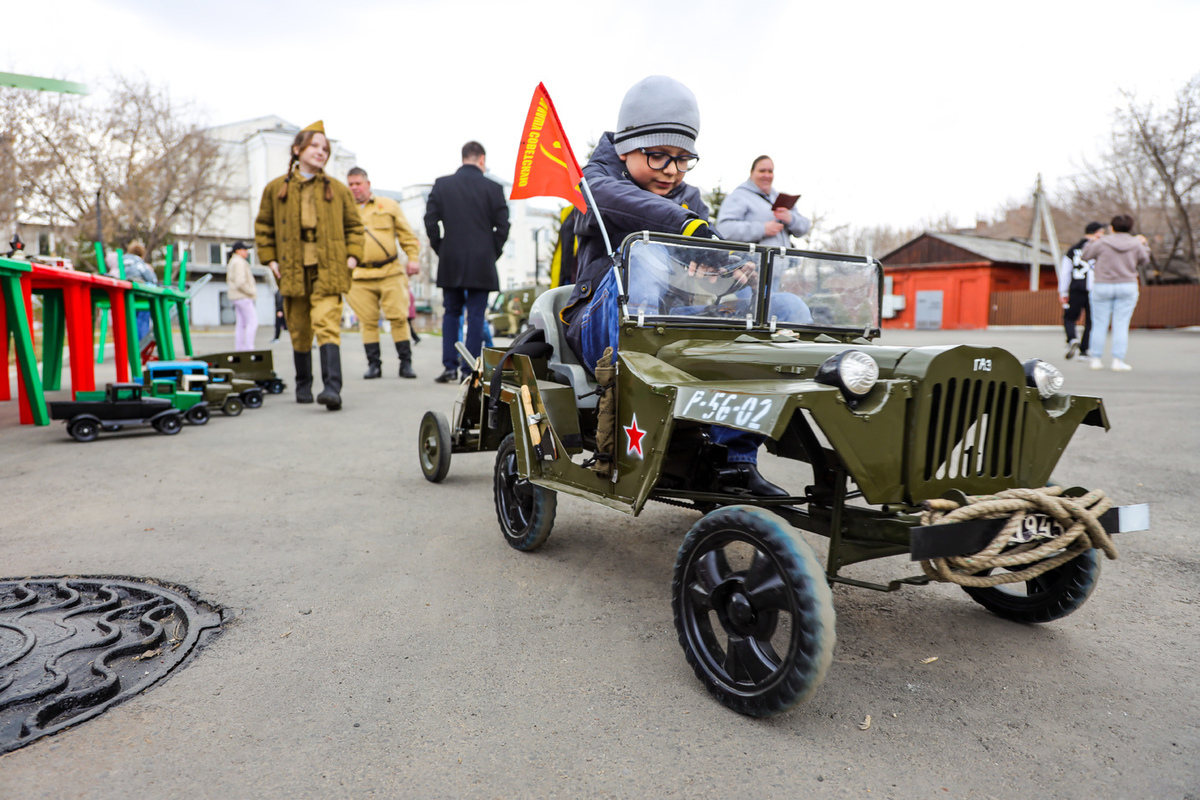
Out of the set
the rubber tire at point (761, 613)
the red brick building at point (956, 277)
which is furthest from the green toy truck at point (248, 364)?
the red brick building at point (956, 277)

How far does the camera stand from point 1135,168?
121 feet

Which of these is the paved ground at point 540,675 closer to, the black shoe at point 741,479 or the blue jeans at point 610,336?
the black shoe at point 741,479

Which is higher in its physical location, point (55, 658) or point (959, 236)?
point (959, 236)

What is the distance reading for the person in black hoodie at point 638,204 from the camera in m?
3.32

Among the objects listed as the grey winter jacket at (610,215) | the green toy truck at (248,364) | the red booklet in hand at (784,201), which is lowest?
the green toy truck at (248,364)

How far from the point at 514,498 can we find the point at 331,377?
4547mm

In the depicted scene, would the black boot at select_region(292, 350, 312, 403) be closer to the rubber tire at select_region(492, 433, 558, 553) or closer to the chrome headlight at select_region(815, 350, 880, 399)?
the rubber tire at select_region(492, 433, 558, 553)

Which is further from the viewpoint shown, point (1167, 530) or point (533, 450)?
point (1167, 530)

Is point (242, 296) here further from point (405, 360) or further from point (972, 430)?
point (972, 430)

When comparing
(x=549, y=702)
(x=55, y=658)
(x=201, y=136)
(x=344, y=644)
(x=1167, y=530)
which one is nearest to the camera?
(x=549, y=702)

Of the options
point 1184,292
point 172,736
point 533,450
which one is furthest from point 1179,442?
point 1184,292

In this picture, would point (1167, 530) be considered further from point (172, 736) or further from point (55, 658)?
point (55, 658)

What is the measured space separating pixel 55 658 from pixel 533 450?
6.10ft

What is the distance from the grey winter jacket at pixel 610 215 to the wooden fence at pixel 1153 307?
39.6 metres
